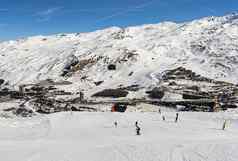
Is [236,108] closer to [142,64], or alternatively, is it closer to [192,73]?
[192,73]

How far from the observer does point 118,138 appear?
4109cm

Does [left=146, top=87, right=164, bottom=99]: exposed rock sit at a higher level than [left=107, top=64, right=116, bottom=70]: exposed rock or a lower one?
lower

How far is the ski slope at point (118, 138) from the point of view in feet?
108

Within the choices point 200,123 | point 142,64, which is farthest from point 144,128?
point 142,64

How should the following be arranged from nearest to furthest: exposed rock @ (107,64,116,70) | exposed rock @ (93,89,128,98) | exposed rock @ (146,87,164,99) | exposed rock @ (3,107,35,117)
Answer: exposed rock @ (3,107,35,117), exposed rock @ (146,87,164,99), exposed rock @ (93,89,128,98), exposed rock @ (107,64,116,70)

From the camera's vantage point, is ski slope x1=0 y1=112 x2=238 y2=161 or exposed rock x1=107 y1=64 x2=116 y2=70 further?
exposed rock x1=107 y1=64 x2=116 y2=70

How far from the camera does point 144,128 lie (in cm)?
4841

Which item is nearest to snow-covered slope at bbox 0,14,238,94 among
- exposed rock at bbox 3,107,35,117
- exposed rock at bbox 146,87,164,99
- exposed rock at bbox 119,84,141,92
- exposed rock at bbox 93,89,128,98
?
exposed rock at bbox 119,84,141,92

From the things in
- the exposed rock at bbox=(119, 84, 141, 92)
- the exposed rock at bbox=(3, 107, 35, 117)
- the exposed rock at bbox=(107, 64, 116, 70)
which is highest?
the exposed rock at bbox=(107, 64, 116, 70)

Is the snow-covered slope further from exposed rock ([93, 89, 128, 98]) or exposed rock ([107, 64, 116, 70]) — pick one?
exposed rock ([93, 89, 128, 98])

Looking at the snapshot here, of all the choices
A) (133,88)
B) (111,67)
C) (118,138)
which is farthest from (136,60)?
(118,138)

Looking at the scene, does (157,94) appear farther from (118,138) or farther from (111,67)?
(118,138)

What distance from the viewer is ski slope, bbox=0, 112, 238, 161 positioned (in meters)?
33.0

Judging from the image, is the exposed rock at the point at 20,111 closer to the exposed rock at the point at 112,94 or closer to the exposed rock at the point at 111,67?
the exposed rock at the point at 112,94
